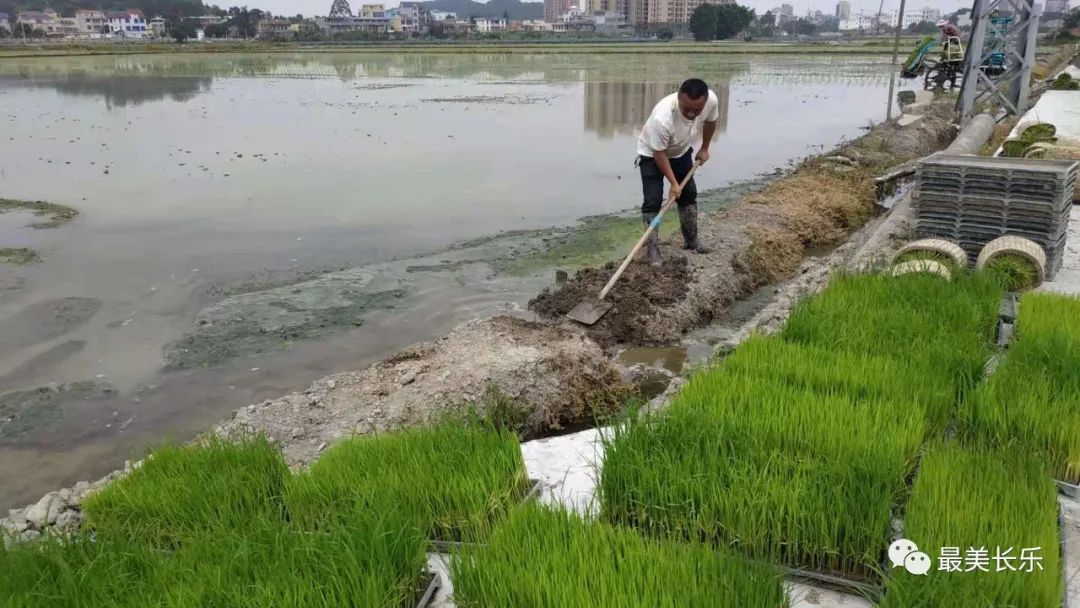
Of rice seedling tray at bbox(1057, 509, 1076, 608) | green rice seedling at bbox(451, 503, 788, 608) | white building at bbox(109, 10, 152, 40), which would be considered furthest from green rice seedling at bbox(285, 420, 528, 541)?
white building at bbox(109, 10, 152, 40)

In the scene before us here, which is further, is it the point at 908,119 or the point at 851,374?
the point at 908,119

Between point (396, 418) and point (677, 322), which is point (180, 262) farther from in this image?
point (677, 322)

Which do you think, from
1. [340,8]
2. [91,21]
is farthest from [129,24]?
[340,8]

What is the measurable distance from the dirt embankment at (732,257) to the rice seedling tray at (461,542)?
2250 mm

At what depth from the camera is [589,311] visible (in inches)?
201

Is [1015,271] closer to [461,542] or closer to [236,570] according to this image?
[461,542]

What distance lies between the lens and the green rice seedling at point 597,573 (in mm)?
1784

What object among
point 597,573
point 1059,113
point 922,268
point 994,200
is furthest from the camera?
point 1059,113

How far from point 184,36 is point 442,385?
77946 millimetres

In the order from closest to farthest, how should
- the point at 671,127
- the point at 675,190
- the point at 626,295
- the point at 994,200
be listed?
the point at 994,200 → the point at 626,295 → the point at 671,127 → the point at 675,190

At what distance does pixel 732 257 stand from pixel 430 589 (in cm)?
474

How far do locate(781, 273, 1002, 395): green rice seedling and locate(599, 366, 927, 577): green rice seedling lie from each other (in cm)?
63

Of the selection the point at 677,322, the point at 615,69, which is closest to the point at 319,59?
the point at 615,69

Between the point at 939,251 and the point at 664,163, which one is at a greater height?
the point at 664,163
